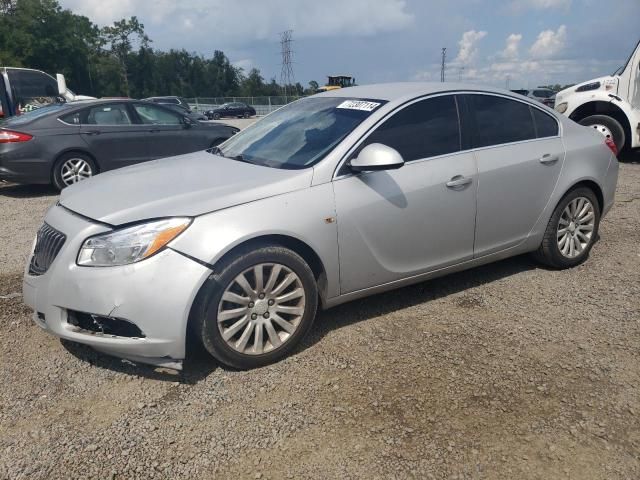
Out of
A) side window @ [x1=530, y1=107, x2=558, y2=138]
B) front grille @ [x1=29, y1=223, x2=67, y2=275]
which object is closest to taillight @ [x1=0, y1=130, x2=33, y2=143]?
front grille @ [x1=29, y1=223, x2=67, y2=275]

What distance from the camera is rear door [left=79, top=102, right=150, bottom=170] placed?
8383 millimetres

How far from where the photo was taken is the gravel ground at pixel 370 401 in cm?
239

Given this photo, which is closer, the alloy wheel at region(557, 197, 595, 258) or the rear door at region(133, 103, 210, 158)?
the alloy wheel at region(557, 197, 595, 258)

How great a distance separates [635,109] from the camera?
9656mm

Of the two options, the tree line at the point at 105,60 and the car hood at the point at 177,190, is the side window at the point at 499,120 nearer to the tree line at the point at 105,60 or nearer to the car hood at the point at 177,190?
the car hood at the point at 177,190

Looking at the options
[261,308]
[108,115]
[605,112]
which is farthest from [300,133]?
[605,112]

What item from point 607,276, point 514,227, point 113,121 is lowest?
point 607,276

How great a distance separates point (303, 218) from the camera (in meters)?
3.14

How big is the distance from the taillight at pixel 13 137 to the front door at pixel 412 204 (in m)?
6.55

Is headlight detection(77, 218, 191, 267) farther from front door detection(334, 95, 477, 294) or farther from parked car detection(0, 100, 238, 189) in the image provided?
parked car detection(0, 100, 238, 189)

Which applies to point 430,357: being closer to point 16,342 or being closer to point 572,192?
point 572,192

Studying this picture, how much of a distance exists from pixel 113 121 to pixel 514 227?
22.8 feet

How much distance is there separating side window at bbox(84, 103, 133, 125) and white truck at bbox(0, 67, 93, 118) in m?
3.67

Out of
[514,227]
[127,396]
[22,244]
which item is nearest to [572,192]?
[514,227]
